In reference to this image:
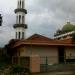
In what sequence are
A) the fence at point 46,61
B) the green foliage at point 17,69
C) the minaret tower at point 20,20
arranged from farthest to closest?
the minaret tower at point 20,20 → the fence at point 46,61 → the green foliage at point 17,69

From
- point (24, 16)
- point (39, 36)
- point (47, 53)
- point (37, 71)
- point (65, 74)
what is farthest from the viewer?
point (24, 16)

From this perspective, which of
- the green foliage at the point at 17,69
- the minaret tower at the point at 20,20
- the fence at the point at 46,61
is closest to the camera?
the green foliage at the point at 17,69

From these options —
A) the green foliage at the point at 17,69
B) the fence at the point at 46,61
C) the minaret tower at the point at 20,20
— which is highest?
the minaret tower at the point at 20,20

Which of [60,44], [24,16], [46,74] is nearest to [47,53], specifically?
[60,44]

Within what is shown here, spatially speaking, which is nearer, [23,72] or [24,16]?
[23,72]

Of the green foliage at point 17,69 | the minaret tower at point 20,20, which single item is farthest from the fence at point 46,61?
the minaret tower at point 20,20

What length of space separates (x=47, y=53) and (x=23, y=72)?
8.97 metres

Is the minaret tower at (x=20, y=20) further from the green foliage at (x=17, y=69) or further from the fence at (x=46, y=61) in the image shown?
the green foliage at (x=17, y=69)

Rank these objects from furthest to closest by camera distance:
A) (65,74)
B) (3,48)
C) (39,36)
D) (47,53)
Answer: (3,48)
(39,36)
(47,53)
(65,74)

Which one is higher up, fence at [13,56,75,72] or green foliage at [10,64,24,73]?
fence at [13,56,75,72]

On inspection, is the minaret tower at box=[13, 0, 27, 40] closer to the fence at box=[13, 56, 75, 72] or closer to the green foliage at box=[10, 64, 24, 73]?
the fence at box=[13, 56, 75, 72]

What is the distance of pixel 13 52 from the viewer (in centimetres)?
3912

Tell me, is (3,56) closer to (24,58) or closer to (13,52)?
(13,52)

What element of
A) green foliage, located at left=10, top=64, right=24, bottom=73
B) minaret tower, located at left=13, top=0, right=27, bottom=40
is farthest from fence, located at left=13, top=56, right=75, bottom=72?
minaret tower, located at left=13, top=0, right=27, bottom=40
